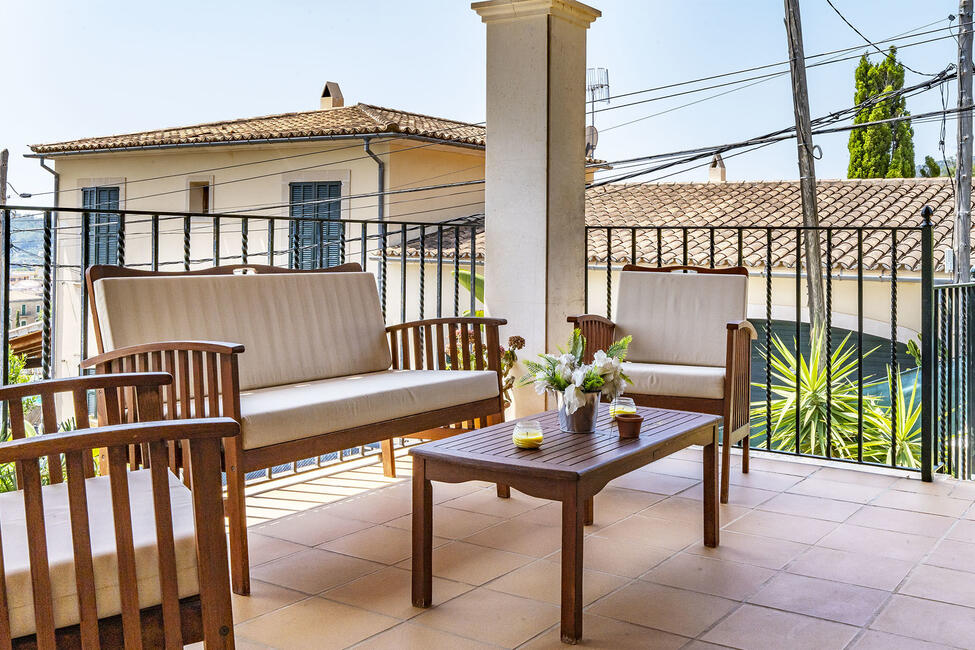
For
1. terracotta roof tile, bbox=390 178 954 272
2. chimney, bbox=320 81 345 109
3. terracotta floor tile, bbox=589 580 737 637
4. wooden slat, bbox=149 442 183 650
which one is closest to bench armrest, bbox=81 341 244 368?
wooden slat, bbox=149 442 183 650

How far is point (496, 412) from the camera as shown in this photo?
3.46 meters

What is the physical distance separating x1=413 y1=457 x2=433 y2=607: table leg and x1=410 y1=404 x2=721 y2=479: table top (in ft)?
0.23

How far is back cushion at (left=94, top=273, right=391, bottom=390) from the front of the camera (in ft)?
9.18

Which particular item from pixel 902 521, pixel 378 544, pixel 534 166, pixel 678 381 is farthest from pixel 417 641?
pixel 534 166

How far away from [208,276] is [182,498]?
1.46m

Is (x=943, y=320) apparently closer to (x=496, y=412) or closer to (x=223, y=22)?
(x=496, y=412)

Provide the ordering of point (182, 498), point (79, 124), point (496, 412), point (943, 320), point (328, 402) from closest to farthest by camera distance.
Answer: point (182, 498) → point (328, 402) → point (496, 412) → point (943, 320) → point (79, 124)

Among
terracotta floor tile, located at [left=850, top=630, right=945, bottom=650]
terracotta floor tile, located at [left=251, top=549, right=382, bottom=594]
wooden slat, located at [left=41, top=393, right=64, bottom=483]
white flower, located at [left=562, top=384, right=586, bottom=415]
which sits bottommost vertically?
terracotta floor tile, located at [left=850, top=630, right=945, bottom=650]

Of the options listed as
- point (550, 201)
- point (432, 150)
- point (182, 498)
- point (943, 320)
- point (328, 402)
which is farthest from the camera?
point (432, 150)

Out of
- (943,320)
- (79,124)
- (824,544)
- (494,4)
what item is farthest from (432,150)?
(79,124)

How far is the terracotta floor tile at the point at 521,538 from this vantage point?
283 cm

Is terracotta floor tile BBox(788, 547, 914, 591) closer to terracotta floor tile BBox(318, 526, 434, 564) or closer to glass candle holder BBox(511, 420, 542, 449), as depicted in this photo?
glass candle holder BBox(511, 420, 542, 449)

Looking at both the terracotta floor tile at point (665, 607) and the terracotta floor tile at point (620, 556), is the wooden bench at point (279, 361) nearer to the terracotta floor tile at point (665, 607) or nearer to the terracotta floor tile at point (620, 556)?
the terracotta floor tile at point (620, 556)

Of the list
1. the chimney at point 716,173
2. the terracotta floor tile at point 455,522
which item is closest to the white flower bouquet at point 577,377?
the terracotta floor tile at point 455,522
